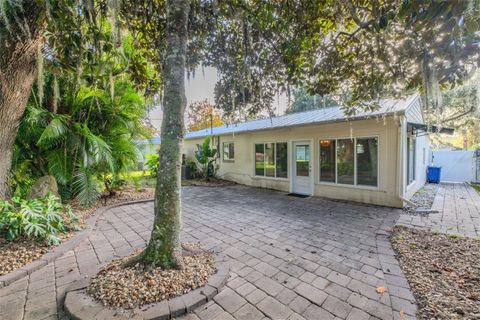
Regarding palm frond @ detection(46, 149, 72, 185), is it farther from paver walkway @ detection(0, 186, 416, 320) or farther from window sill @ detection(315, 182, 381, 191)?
window sill @ detection(315, 182, 381, 191)

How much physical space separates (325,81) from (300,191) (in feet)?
Result: 16.1

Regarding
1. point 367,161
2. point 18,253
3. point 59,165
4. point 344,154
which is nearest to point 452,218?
point 367,161

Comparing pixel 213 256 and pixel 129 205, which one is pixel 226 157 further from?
pixel 213 256

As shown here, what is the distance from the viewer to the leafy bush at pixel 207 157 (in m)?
11.9

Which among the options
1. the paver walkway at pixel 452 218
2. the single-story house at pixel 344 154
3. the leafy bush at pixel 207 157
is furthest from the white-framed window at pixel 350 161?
the leafy bush at pixel 207 157

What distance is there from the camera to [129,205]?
6.50m

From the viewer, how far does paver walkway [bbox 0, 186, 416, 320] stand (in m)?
2.24

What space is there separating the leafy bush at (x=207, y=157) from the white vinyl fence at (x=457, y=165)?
41.9 feet

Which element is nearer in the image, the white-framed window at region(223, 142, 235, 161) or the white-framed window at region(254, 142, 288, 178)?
the white-framed window at region(254, 142, 288, 178)

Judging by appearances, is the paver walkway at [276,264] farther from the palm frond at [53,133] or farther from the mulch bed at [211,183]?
the mulch bed at [211,183]

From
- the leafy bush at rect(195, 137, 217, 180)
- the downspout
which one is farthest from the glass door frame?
the leafy bush at rect(195, 137, 217, 180)

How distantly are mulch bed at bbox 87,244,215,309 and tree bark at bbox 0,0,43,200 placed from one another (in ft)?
9.83

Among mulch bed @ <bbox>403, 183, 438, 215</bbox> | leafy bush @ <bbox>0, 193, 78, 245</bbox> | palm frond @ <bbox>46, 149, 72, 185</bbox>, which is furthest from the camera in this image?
mulch bed @ <bbox>403, 183, 438, 215</bbox>

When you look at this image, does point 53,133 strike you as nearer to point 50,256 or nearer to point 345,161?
point 50,256
